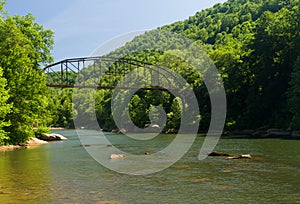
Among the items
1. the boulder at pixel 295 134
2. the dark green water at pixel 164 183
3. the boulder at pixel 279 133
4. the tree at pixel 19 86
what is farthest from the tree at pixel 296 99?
the tree at pixel 19 86

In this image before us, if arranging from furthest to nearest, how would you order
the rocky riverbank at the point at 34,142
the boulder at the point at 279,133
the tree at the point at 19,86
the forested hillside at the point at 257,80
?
the forested hillside at the point at 257,80 → the boulder at the point at 279,133 → the tree at the point at 19,86 → the rocky riverbank at the point at 34,142

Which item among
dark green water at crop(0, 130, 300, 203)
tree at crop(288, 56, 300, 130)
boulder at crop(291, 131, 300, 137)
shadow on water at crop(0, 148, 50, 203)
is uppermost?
tree at crop(288, 56, 300, 130)

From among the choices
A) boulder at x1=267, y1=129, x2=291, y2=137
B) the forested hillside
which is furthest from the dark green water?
the forested hillside

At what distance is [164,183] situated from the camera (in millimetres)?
17469

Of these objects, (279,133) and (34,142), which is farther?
(279,133)

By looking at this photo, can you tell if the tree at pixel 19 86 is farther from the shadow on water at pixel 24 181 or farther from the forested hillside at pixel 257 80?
the forested hillside at pixel 257 80

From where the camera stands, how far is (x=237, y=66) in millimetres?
71500

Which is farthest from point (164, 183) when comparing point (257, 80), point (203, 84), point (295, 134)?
point (203, 84)

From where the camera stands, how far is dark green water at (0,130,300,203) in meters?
14.3

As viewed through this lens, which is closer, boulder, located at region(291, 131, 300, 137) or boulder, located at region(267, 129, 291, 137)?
boulder, located at region(291, 131, 300, 137)

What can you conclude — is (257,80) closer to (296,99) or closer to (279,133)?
(296,99)

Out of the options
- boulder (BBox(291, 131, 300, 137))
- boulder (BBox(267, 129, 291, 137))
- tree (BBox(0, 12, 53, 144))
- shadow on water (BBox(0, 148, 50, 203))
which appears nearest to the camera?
shadow on water (BBox(0, 148, 50, 203))

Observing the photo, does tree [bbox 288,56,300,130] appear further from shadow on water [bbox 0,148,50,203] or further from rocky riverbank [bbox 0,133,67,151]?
shadow on water [bbox 0,148,50,203]

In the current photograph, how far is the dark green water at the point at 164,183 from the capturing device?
1427cm
